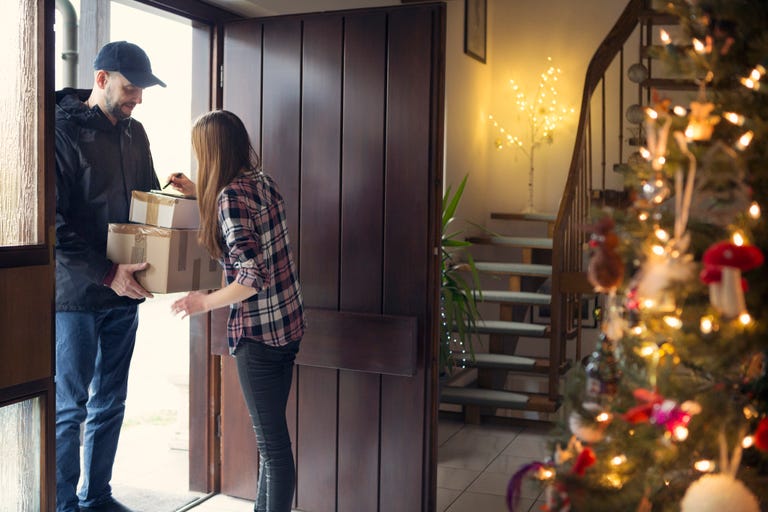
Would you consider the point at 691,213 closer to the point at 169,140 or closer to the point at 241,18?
the point at 241,18

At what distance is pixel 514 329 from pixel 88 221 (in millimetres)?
2976

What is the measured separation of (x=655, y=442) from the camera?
5.69ft

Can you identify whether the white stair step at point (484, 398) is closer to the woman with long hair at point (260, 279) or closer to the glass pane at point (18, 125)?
the woman with long hair at point (260, 279)

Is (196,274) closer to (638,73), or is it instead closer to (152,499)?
(152,499)

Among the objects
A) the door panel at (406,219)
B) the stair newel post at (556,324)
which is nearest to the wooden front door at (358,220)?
the door panel at (406,219)

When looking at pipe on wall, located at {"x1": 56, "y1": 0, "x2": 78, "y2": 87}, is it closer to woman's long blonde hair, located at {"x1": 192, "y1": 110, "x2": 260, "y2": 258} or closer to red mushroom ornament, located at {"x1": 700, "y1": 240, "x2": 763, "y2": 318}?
woman's long blonde hair, located at {"x1": 192, "y1": 110, "x2": 260, "y2": 258}

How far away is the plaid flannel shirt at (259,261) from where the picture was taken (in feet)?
8.27

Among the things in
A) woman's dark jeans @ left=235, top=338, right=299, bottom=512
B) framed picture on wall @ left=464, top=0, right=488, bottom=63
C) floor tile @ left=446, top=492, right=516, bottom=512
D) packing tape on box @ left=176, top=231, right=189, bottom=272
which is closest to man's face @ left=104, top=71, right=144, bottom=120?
packing tape on box @ left=176, top=231, right=189, bottom=272

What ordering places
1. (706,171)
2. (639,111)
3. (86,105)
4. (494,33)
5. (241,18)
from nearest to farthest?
1. (706,171)
2. (86,105)
3. (241,18)
4. (639,111)
5. (494,33)

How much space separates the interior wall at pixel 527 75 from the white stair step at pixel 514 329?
4.65 ft

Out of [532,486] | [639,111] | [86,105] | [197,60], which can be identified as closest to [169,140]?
[197,60]

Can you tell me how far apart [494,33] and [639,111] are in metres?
1.79

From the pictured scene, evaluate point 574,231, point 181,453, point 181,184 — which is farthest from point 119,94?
point 574,231

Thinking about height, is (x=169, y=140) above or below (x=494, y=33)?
below
